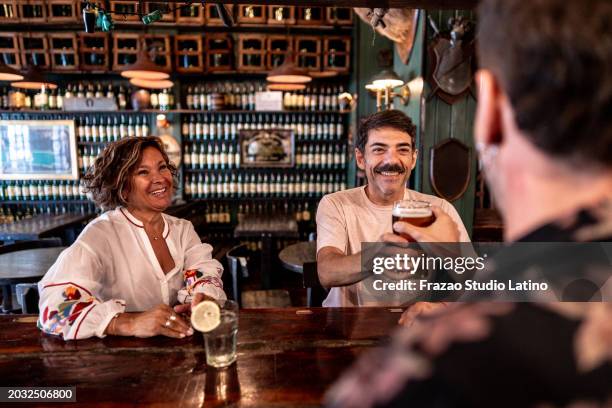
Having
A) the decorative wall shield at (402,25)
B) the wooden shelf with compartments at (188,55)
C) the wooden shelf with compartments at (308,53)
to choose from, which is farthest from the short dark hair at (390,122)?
the wooden shelf with compartments at (188,55)

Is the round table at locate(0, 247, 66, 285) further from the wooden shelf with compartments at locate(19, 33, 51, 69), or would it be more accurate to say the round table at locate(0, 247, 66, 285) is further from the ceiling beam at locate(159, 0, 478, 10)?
the wooden shelf with compartments at locate(19, 33, 51, 69)

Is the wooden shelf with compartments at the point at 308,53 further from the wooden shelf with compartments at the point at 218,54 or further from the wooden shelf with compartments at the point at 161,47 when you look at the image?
the wooden shelf with compartments at the point at 161,47

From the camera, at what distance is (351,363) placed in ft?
3.95

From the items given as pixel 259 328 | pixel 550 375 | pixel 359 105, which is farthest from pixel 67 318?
pixel 359 105

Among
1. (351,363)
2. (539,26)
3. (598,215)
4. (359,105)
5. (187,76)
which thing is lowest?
(351,363)

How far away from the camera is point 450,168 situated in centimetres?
381

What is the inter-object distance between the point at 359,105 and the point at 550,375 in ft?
18.8

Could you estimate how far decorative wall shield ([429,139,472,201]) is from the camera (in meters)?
3.78

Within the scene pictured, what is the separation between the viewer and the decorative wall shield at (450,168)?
12.4ft

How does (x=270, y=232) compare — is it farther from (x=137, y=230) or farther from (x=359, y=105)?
(x=137, y=230)

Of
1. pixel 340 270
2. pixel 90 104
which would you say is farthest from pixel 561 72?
pixel 90 104

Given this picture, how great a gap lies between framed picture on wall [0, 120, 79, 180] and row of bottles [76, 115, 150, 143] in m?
0.14

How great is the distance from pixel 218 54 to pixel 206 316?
5.31m

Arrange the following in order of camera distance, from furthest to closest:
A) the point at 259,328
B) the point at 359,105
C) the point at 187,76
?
the point at 187,76 < the point at 359,105 < the point at 259,328
